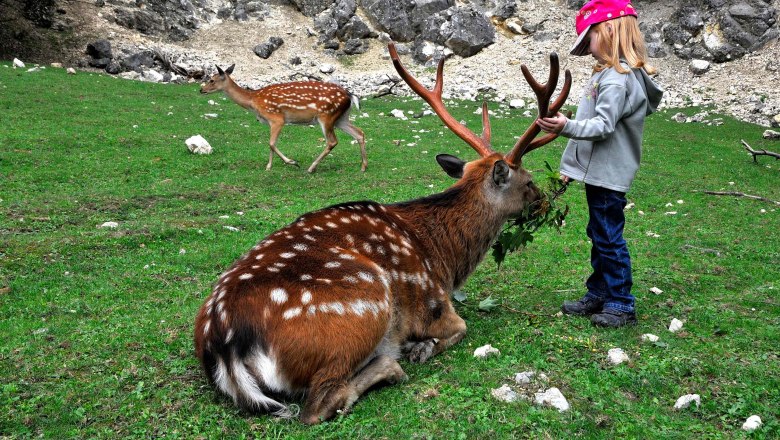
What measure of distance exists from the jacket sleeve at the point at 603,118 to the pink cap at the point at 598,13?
0.41 metres

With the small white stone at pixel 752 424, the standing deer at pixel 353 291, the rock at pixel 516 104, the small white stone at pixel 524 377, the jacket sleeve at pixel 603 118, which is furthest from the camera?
the rock at pixel 516 104

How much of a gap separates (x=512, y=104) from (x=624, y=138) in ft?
49.1

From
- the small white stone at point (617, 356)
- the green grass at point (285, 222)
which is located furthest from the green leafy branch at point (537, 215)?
the small white stone at point (617, 356)

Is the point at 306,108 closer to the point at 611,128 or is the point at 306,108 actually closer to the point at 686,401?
the point at 611,128

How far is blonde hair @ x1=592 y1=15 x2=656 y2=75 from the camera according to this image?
168 inches

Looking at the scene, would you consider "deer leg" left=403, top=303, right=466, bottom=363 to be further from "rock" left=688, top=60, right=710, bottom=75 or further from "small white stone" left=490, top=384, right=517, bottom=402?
"rock" left=688, top=60, right=710, bottom=75

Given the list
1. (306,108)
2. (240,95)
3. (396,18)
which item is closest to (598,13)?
(306,108)

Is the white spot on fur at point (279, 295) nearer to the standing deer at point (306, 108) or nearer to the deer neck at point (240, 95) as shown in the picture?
the standing deer at point (306, 108)

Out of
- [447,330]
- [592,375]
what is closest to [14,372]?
[447,330]

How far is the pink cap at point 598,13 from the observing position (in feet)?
14.0

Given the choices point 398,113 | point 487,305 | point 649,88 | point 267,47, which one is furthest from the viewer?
point 267,47

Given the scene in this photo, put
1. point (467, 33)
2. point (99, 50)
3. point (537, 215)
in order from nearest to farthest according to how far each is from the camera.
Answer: point (537, 215)
point (99, 50)
point (467, 33)

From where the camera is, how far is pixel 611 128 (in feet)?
13.8

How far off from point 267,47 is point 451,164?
22.1 meters
